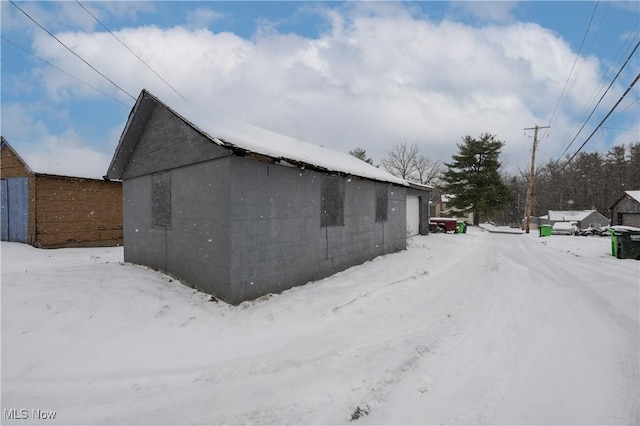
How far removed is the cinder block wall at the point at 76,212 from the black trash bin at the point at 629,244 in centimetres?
2217

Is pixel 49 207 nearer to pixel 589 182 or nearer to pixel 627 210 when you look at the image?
pixel 627 210

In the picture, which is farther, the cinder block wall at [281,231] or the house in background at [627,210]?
the house in background at [627,210]

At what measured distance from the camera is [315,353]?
148 inches

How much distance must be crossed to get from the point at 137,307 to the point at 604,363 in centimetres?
672

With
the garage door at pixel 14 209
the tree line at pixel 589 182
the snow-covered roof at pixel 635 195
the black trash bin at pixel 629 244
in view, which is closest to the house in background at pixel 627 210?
the snow-covered roof at pixel 635 195

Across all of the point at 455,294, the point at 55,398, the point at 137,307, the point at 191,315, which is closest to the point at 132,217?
the point at 137,307

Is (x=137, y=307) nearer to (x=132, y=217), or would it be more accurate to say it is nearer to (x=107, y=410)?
(x=107, y=410)

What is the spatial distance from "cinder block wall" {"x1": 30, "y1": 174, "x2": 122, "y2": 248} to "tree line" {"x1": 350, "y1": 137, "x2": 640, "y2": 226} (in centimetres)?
3408

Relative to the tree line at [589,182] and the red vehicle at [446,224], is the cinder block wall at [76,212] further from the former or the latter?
the tree line at [589,182]

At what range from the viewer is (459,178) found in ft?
116

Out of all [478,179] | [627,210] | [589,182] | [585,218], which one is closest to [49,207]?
[478,179]

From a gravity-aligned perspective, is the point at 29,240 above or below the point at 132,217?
below

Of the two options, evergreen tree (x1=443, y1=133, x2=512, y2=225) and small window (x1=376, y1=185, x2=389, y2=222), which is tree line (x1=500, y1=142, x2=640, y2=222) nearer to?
evergreen tree (x1=443, y1=133, x2=512, y2=225)

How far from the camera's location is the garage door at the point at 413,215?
17.7 metres
